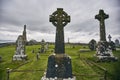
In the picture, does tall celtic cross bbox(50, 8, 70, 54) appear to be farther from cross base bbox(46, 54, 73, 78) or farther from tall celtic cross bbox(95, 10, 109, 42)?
tall celtic cross bbox(95, 10, 109, 42)

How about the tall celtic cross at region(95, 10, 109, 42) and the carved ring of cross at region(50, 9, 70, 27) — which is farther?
the tall celtic cross at region(95, 10, 109, 42)

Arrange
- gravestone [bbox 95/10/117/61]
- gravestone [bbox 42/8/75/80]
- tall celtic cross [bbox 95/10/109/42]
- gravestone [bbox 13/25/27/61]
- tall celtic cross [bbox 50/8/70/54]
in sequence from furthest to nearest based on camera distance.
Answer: gravestone [bbox 13/25/27/61], tall celtic cross [bbox 95/10/109/42], gravestone [bbox 95/10/117/61], tall celtic cross [bbox 50/8/70/54], gravestone [bbox 42/8/75/80]

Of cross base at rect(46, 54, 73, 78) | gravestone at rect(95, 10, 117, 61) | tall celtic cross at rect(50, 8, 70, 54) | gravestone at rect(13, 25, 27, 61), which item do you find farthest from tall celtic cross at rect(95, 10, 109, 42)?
gravestone at rect(13, 25, 27, 61)

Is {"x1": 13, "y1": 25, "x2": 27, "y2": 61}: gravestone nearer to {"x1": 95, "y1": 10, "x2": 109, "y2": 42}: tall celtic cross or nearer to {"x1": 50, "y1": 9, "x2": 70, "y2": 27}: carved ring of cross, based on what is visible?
{"x1": 95, "y1": 10, "x2": 109, "y2": 42}: tall celtic cross

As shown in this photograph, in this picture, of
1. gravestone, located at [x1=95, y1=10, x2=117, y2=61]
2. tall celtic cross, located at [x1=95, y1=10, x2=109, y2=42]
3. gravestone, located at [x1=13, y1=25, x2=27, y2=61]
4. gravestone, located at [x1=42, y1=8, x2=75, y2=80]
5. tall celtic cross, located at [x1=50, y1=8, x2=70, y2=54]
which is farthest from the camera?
gravestone, located at [x1=13, y1=25, x2=27, y2=61]

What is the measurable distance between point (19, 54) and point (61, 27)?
15.3 m

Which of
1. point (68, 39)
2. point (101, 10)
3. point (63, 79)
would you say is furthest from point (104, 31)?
point (68, 39)

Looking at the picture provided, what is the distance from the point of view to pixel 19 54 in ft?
82.0

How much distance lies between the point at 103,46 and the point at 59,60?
1134 centimetres

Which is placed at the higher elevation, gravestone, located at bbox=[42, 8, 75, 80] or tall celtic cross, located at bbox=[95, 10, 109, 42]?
tall celtic cross, located at bbox=[95, 10, 109, 42]

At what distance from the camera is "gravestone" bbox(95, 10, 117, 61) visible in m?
19.8

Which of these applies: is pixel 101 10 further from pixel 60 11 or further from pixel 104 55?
pixel 60 11

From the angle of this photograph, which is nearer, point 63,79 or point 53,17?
point 63,79

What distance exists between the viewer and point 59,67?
10.7 meters
